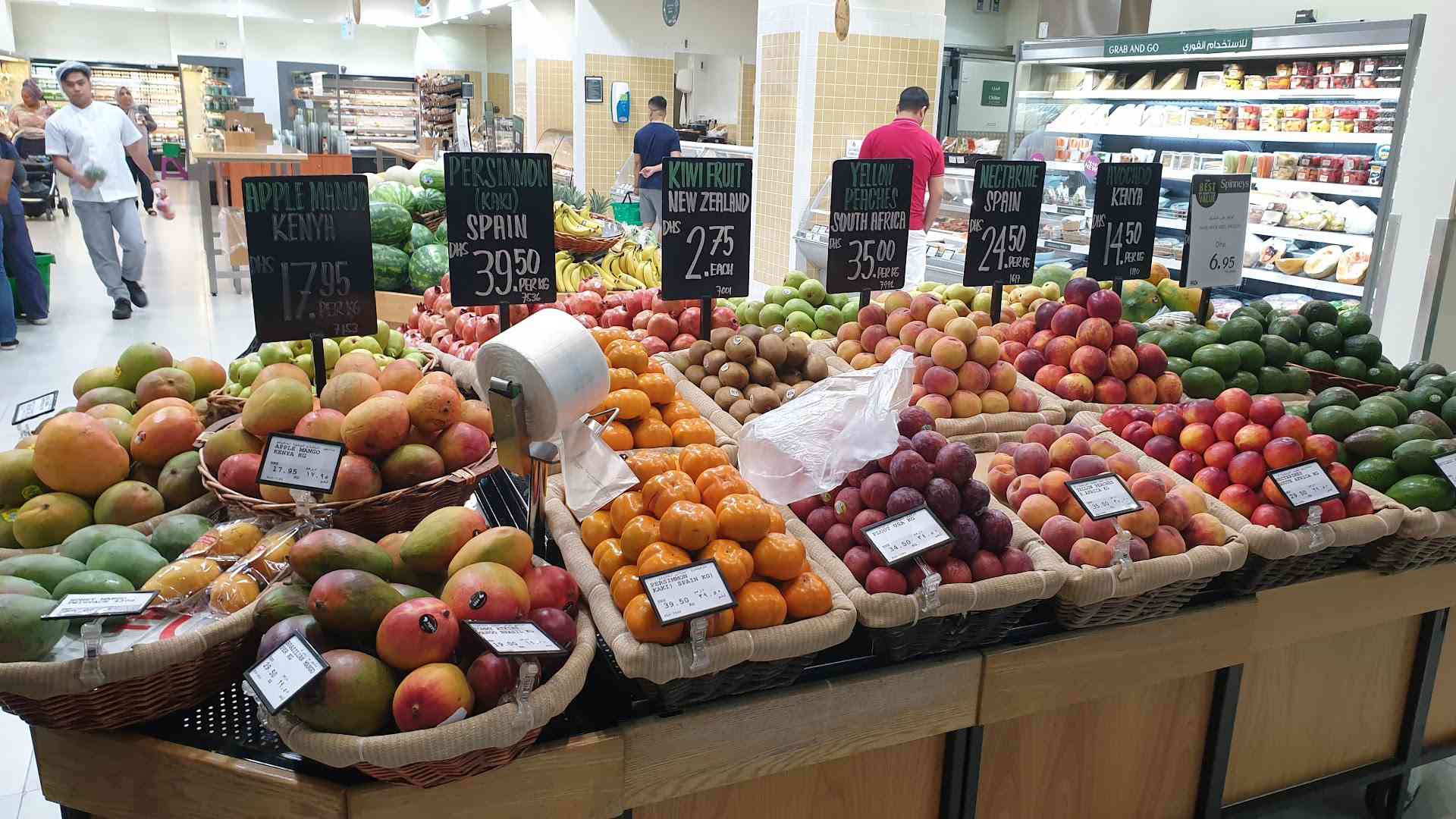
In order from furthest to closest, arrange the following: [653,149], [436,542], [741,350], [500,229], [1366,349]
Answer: [653,149] < [1366,349] < [741,350] < [500,229] < [436,542]

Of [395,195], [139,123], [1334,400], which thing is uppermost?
[139,123]

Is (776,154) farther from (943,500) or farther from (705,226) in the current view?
(943,500)

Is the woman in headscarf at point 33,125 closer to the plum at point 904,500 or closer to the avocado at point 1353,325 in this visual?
the plum at point 904,500

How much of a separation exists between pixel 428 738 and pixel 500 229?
51.4 inches

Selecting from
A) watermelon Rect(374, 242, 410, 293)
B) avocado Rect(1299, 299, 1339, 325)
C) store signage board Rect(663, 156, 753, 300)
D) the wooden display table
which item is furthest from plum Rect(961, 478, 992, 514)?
watermelon Rect(374, 242, 410, 293)

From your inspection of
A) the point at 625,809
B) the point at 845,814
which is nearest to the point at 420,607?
the point at 625,809

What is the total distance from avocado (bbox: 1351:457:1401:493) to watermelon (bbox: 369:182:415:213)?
13.5 ft

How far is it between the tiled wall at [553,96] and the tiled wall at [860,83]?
6662 mm

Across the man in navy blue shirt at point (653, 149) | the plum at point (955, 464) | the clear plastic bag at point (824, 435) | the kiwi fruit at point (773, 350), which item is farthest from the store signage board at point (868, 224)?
the man in navy blue shirt at point (653, 149)

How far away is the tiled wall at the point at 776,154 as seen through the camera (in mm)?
7316

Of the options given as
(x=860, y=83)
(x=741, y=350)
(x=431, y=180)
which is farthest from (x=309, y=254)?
(x=860, y=83)

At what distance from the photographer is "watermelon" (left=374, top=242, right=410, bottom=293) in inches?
172

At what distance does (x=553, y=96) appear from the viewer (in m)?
13.1

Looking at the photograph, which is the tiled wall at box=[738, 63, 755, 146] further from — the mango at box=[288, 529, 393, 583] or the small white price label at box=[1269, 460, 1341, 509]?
the mango at box=[288, 529, 393, 583]
